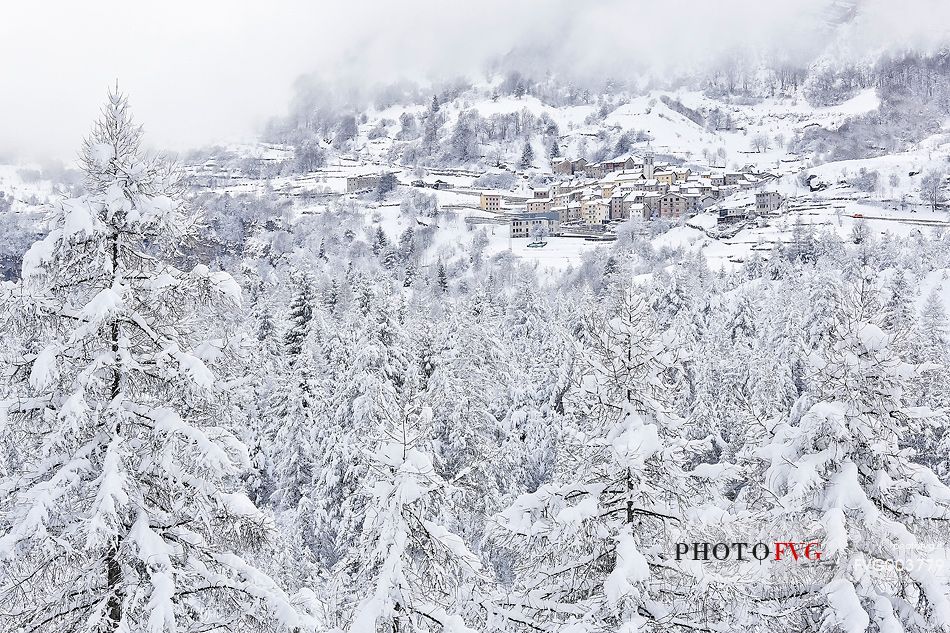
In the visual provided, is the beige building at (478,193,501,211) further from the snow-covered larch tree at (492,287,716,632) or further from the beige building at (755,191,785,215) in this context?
the snow-covered larch tree at (492,287,716,632)

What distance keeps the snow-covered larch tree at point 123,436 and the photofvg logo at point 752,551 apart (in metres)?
4.99

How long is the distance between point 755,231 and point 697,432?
372ft

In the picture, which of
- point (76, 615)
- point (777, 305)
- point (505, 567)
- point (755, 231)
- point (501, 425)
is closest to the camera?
point (76, 615)

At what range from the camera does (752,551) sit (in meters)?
9.76

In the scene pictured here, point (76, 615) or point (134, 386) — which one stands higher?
point (134, 386)

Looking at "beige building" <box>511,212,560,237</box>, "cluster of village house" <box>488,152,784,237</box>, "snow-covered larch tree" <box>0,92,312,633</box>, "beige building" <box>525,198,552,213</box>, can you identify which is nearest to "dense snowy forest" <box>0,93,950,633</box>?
"snow-covered larch tree" <box>0,92,312,633</box>

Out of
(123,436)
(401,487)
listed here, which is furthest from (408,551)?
(123,436)

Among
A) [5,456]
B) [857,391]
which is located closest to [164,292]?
[5,456]

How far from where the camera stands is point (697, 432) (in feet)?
103

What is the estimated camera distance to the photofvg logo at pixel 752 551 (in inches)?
362

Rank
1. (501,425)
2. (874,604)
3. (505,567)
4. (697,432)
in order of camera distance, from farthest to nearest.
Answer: (501,425), (697,432), (505,567), (874,604)

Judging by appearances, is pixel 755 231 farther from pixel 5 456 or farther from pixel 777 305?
pixel 5 456

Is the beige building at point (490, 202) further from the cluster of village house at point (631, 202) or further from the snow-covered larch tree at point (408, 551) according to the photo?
the snow-covered larch tree at point (408, 551)

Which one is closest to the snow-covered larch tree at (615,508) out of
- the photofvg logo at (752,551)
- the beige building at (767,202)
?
the photofvg logo at (752,551)
